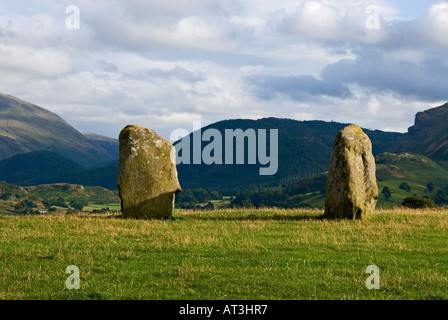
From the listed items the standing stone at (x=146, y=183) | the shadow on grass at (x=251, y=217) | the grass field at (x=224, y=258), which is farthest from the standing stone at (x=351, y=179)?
the standing stone at (x=146, y=183)

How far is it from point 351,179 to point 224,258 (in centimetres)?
1452

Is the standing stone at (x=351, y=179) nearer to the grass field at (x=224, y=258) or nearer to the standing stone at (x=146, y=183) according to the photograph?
the grass field at (x=224, y=258)

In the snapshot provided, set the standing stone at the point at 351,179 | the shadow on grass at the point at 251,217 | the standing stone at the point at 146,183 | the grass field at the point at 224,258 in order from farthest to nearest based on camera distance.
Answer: the standing stone at the point at 146,183
the shadow on grass at the point at 251,217
the standing stone at the point at 351,179
the grass field at the point at 224,258

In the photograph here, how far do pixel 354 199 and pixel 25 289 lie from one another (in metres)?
21.1

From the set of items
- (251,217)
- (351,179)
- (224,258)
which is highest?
(351,179)

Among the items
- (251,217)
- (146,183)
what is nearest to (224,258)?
(251,217)

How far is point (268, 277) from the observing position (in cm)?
1532

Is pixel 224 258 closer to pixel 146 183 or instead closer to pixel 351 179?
pixel 146 183

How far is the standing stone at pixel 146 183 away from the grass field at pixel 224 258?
226cm

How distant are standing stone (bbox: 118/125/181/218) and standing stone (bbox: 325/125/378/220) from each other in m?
10.1

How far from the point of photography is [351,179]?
30.1m

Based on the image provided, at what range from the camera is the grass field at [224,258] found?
1395cm
